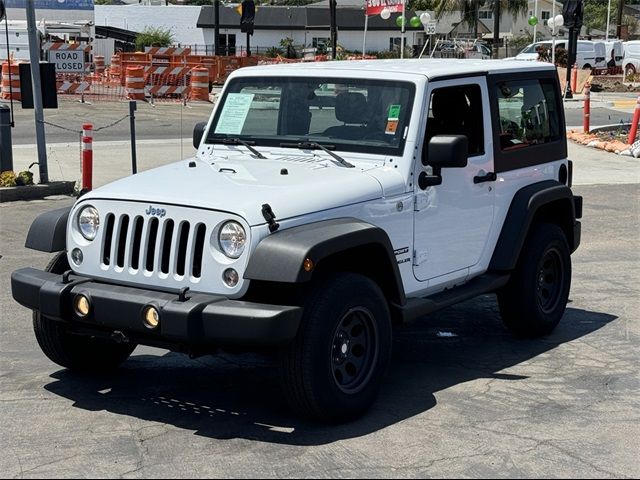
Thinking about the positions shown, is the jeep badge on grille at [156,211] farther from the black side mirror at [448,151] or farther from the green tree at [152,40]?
the green tree at [152,40]

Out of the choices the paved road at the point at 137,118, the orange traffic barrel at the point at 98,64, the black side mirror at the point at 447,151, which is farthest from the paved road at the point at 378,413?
the orange traffic barrel at the point at 98,64

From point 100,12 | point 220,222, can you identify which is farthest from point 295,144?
point 100,12

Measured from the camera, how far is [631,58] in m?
49.9

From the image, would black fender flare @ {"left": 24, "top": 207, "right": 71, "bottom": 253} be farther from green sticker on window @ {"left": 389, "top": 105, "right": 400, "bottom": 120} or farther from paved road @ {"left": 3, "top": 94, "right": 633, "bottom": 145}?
paved road @ {"left": 3, "top": 94, "right": 633, "bottom": 145}

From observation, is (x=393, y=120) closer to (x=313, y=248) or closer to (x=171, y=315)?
(x=313, y=248)

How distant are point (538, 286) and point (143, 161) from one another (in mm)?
11219

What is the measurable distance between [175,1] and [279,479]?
12781cm

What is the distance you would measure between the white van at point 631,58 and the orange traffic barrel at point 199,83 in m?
23.7

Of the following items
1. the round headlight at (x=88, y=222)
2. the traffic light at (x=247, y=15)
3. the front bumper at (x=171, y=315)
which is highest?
the traffic light at (x=247, y=15)

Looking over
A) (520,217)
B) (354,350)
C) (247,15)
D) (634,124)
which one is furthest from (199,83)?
(354,350)

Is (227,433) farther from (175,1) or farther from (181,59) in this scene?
(175,1)

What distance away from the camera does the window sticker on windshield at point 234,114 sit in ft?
22.9

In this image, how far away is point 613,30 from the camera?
97875 mm

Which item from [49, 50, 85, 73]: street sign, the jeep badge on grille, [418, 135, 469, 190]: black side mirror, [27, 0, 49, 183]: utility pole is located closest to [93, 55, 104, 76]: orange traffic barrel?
[49, 50, 85, 73]: street sign
